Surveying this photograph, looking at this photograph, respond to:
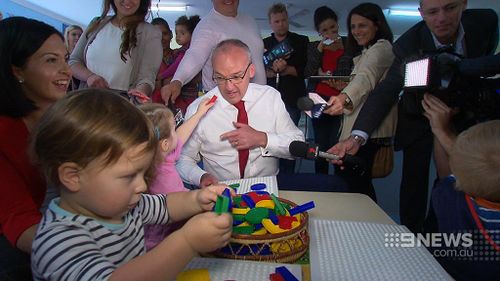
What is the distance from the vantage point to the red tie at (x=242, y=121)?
5.24ft

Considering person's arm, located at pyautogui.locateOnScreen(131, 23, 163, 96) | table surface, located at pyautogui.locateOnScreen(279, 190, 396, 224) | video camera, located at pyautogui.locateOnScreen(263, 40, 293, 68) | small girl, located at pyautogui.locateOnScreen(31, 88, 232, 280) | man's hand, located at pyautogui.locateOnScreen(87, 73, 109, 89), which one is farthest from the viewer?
video camera, located at pyautogui.locateOnScreen(263, 40, 293, 68)

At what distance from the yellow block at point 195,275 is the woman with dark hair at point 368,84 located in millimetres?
1119

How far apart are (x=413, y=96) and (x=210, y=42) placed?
1.12m

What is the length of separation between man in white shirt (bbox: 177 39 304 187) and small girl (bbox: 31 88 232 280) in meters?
0.76

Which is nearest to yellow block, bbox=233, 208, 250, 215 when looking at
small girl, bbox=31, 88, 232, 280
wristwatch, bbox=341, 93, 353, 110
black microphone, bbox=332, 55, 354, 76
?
small girl, bbox=31, 88, 232, 280

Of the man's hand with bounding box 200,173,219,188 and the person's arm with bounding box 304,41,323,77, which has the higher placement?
the person's arm with bounding box 304,41,323,77

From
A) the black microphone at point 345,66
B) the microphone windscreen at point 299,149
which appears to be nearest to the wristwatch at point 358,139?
the microphone windscreen at point 299,149

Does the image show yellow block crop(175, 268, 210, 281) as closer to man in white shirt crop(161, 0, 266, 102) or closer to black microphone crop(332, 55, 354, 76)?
man in white shirt crop(161, 0, 266, 102)

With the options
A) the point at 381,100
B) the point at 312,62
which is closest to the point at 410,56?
the point at 381,100

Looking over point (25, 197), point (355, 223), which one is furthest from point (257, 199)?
point (25, 197)

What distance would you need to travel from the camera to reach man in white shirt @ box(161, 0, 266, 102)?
2.03m

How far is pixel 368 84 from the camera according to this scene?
1.88 meters

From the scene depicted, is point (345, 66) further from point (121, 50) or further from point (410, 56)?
point (121, 50)

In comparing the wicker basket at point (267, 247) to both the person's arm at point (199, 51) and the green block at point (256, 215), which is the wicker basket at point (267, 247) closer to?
the green block at point (256, 215)
